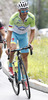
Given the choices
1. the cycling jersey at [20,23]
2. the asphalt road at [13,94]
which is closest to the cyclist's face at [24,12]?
the cycling jersey at [20,23]

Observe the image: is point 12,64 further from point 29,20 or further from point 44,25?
point 44,25

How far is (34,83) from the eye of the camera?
8.78 meters

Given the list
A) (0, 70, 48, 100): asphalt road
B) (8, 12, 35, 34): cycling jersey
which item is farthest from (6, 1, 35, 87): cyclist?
(0, 70, 48, 100): asphalt road

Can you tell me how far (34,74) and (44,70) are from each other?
0.85 m

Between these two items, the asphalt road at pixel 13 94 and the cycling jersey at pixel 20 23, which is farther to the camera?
the cycling jersey at pixel 20 23

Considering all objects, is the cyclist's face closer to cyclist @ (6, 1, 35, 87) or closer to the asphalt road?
cyclist @ (6, 1, 35, 87)

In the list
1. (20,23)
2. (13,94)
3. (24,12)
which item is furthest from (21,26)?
(13,94)

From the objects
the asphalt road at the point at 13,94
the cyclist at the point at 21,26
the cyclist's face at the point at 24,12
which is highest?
the cyclist's face at the point at 24,12

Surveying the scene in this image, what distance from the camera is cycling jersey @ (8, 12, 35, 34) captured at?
26.2ft

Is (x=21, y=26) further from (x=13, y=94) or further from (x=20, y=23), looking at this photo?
(x=13, y=94)

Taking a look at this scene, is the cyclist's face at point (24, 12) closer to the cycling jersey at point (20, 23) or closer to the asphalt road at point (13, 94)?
the cycling jersey at point (20, 23)

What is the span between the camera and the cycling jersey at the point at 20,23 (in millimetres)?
7977

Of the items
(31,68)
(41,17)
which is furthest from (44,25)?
(31,68)

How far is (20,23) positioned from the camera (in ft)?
26.5
